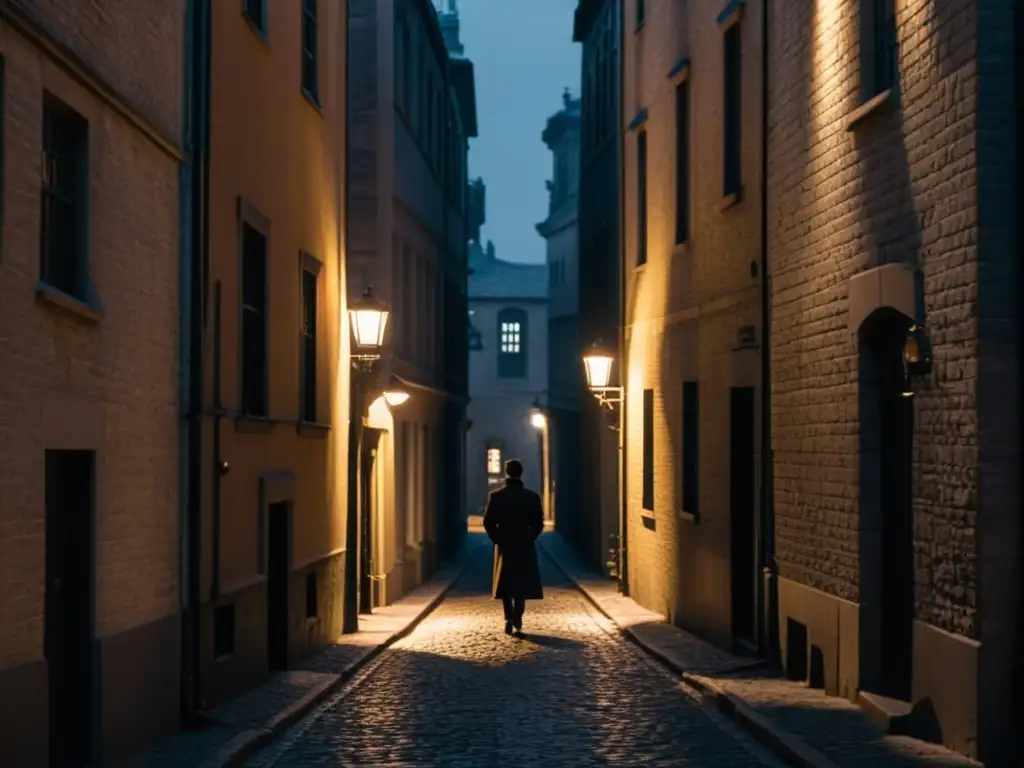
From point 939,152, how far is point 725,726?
4182mm

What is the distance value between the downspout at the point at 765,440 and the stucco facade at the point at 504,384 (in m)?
47.8

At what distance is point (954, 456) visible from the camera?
1051 centimetres

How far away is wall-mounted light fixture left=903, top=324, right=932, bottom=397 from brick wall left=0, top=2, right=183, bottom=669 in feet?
15.4

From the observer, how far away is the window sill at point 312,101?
17.1 m

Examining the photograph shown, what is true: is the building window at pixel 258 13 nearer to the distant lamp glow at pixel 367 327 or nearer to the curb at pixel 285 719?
the distant lamp glow at pixel 367 327

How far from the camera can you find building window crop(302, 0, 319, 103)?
17.7 metres

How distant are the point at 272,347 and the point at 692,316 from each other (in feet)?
18.0

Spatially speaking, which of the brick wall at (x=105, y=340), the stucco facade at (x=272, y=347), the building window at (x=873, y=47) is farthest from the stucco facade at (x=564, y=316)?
the brick wall at (x=105, y=340)

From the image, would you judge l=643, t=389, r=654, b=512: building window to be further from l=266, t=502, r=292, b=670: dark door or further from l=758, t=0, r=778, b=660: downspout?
l=266, t=502, r=292, b=670: dark door

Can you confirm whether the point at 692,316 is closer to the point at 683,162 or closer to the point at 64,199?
the point at 683,162

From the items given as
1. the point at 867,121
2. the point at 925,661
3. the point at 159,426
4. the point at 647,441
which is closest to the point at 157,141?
the point at 159,426

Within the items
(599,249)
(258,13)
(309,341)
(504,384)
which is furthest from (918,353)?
(504,384)

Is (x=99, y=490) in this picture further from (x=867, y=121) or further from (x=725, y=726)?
(x=867, y=121)

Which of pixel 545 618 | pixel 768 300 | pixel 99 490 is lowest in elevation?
pixel 545 618
